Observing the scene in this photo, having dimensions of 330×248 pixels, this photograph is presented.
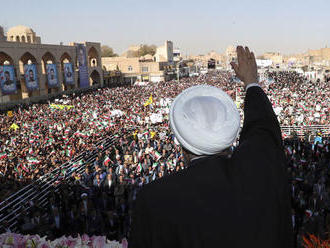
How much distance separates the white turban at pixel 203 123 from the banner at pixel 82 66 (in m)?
45.1

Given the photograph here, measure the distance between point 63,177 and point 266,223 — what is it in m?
11.0

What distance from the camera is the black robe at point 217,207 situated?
33.3 inches

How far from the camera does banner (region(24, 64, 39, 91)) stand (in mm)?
33531

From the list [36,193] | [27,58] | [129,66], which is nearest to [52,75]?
[27,58]

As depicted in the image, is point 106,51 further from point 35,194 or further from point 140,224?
point 140,224

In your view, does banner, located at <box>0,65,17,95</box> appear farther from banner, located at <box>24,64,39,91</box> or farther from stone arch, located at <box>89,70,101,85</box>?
stone arch, located at <box>89,70,101,85</box>

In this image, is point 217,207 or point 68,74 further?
point 68,74

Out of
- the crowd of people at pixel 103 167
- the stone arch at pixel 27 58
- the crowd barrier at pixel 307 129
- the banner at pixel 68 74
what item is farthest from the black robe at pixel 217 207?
the banner at pixel 68 74

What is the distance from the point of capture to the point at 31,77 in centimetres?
3431

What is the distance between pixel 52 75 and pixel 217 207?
40108 millimetres

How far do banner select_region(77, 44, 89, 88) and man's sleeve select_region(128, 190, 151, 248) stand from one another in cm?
4530

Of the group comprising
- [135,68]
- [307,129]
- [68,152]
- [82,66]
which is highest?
[82,66]

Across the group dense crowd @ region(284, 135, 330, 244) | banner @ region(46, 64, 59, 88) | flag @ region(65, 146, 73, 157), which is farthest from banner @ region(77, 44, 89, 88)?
dense crowd @ region(284, 135, 330, 244)

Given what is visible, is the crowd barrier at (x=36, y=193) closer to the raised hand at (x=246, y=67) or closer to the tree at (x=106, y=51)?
the raised hand at (x=246, y=67)
